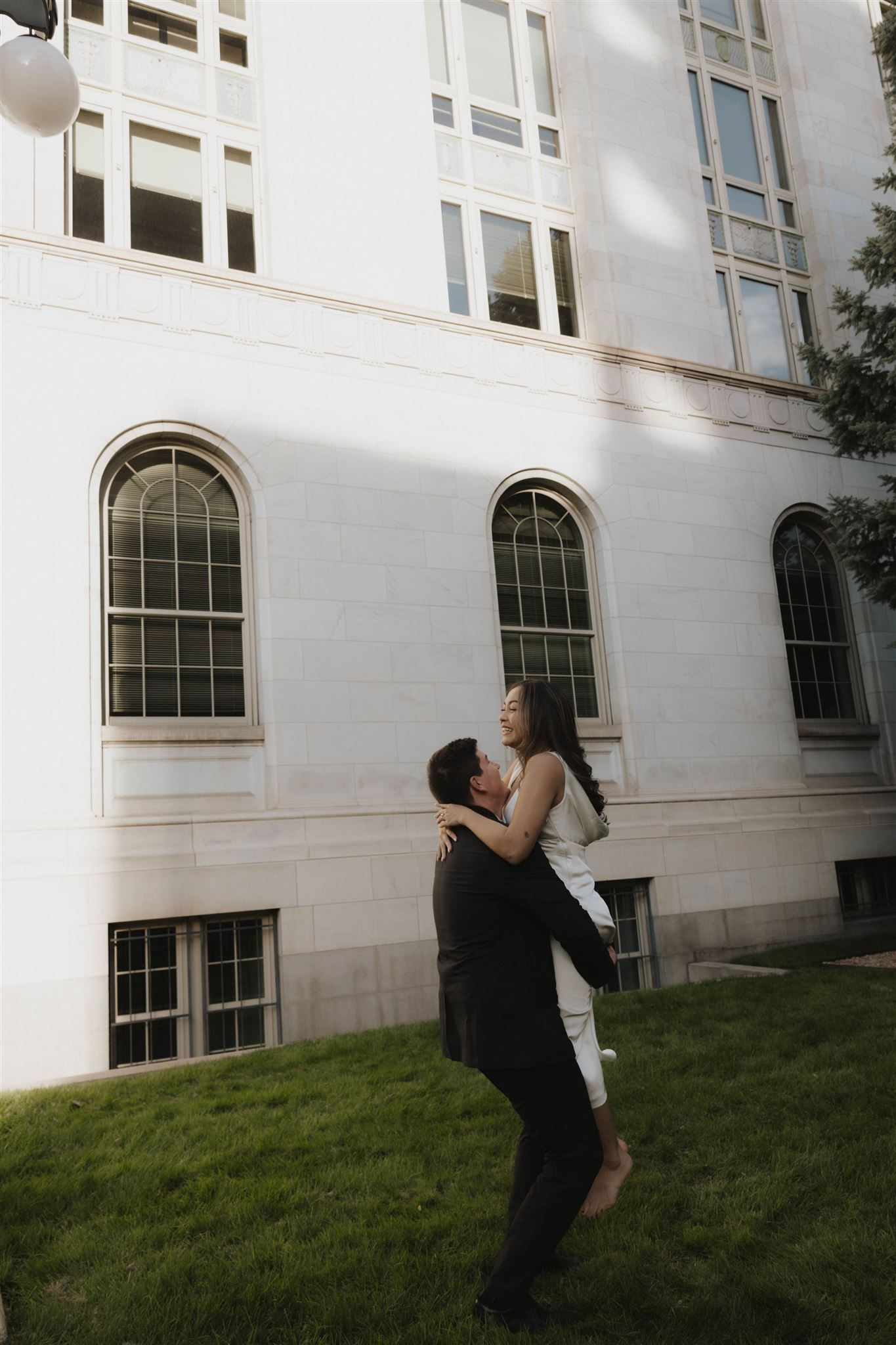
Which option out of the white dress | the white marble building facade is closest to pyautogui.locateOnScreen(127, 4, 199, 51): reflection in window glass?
the white marble building facade

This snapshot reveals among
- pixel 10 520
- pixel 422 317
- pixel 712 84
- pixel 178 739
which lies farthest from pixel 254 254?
pixel 712 84

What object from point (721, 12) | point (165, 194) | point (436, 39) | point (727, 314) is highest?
point (721, 12)

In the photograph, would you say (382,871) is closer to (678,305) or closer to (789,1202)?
(789,1202)

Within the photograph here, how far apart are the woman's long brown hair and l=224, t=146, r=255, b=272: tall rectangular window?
10.2 meters

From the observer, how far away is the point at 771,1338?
3459 mm

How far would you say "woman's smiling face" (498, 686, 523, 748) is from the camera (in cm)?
419

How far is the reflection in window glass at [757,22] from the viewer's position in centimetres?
1803

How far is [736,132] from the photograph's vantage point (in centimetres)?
1739

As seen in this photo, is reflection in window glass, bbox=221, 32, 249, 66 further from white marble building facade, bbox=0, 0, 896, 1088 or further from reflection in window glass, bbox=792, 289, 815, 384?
reflection in window glass, bbox=792, 289, 815, 384

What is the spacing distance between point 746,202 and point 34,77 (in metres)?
15.2

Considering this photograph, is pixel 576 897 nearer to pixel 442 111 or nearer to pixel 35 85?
pixel 35 85

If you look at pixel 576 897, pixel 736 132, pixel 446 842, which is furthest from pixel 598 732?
pixel 736 132

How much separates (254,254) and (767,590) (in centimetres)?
878

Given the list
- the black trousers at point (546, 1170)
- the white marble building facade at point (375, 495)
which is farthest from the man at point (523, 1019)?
the white marble building facade at point (375, 495)
